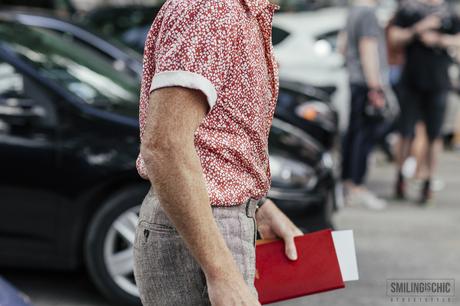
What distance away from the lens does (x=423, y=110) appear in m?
8.07

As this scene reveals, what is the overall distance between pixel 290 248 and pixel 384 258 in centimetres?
393

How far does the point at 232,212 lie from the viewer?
2.02 meters

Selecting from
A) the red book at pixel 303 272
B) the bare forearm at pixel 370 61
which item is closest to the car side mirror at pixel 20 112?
the red book at pixel 303 272

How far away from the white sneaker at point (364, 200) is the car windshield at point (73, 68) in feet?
8.87

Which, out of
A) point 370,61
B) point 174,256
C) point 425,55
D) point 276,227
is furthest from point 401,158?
point 174,256

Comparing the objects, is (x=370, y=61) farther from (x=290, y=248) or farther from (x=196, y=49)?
(x=196, y=49)

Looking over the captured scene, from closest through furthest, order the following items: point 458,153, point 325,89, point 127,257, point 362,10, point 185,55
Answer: point 185,55, point 127,257, point 362,10, point 325,89, point 458,153

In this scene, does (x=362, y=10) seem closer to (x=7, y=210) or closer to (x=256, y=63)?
(x=7, y=210)

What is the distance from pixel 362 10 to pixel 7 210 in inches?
158

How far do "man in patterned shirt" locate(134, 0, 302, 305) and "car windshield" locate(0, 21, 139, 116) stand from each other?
303 centimetres

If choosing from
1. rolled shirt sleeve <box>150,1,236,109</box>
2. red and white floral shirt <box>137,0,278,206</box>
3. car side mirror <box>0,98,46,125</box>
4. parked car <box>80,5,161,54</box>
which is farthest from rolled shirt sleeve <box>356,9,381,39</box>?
rolled shirt sleeve <box>150,1,236,109</box>

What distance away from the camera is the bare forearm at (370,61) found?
7.64 m

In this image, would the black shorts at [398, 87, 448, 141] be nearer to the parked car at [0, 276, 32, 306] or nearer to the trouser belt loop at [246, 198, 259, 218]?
the parked car at [0, 276, 32, 306]

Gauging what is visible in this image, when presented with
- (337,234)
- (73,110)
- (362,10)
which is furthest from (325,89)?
(337,234)
